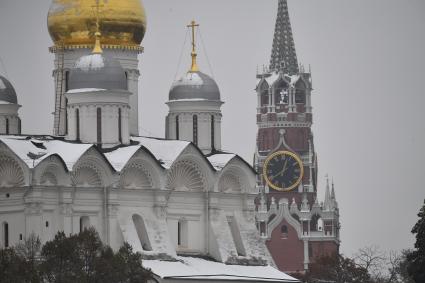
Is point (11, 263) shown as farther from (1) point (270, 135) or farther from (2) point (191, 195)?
(1) point (270, 135)

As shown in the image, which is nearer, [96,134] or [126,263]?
[126,263]

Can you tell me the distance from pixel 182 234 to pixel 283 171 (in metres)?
75.9

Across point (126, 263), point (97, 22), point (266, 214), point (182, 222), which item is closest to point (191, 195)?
point (182, 222)

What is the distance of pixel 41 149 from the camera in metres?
87.0

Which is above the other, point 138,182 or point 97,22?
point 97,22

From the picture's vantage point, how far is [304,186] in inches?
6604

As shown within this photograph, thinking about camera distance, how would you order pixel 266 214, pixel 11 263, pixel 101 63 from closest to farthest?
pixel 11 263 < pixel 101 63 < pixel 266 214

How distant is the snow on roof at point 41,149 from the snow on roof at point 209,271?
4459mm

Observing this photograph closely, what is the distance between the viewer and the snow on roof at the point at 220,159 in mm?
94312

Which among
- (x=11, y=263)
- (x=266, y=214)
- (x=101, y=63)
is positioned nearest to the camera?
(x=11, y=263)

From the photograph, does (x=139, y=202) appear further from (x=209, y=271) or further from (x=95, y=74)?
(x=95, y=74)

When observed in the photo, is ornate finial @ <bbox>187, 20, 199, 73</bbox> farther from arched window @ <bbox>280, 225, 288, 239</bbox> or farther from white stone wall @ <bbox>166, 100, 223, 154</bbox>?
arched window @ <bbox>280, 225, 288, 239</bbox>

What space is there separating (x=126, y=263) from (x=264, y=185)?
8996 cm

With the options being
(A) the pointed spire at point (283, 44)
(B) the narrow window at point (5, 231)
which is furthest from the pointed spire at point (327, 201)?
(B) the narrow window at point (5, 231)
